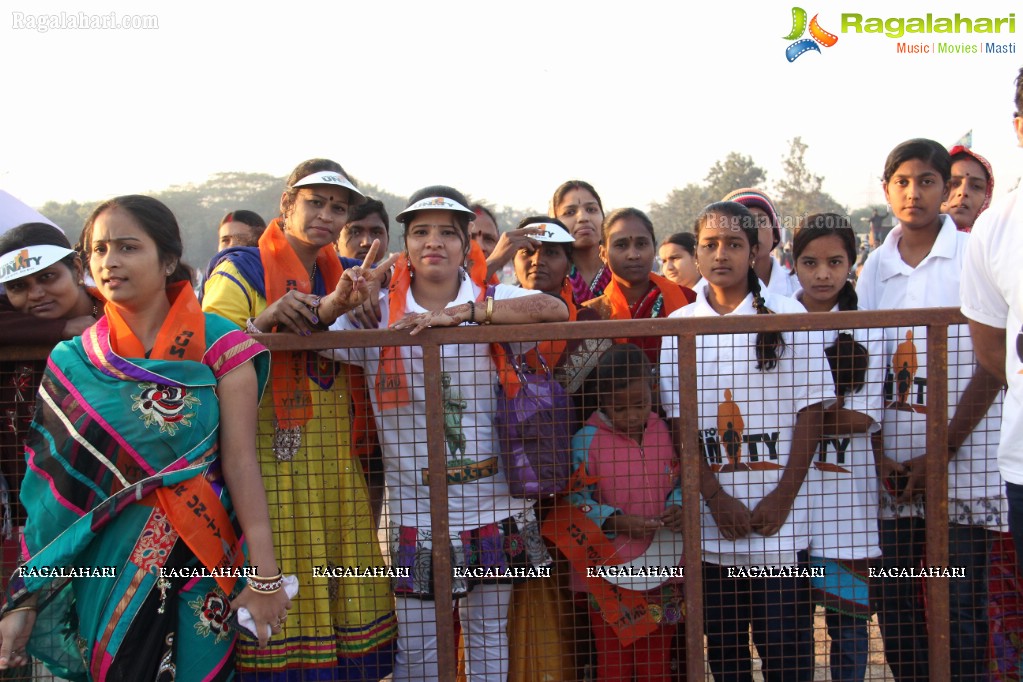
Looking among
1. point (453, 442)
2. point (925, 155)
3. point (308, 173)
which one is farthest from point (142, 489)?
point (925, 155)

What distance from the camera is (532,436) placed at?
3.09 metres

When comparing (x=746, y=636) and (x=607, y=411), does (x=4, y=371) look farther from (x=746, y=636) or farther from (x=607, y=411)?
(x=746, y=636)

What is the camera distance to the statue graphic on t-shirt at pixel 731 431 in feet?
10.5

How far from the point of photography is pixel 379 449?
3373 millimetres

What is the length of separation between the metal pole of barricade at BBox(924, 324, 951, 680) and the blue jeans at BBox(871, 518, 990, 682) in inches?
4.5

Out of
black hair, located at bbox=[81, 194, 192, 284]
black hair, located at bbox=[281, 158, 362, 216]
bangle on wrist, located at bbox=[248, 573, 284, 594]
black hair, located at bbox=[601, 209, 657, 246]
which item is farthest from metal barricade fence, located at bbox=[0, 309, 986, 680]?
black hair, located at bbox=[601, 209, 657, 246]

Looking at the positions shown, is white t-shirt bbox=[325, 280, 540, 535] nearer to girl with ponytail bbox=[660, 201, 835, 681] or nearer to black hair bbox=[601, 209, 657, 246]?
girl with ponytail bbox=[660, 201, 835, 681]

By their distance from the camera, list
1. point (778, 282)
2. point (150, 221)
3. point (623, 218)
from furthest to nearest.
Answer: point (778, 282) → point (623, 218) → point (150, 221)

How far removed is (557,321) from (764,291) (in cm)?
109

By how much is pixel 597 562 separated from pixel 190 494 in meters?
1.55

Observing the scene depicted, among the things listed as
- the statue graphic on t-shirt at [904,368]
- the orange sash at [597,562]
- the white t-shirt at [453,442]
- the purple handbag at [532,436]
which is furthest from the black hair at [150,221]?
the statue graphic on t-shirt at [904,368]

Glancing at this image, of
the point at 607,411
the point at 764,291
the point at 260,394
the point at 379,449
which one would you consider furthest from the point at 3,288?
the point at 764,291

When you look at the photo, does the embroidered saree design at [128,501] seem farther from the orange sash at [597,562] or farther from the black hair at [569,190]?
the black hair at [569,190]

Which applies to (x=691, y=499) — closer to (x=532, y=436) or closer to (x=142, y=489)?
(x=532, y=436)
